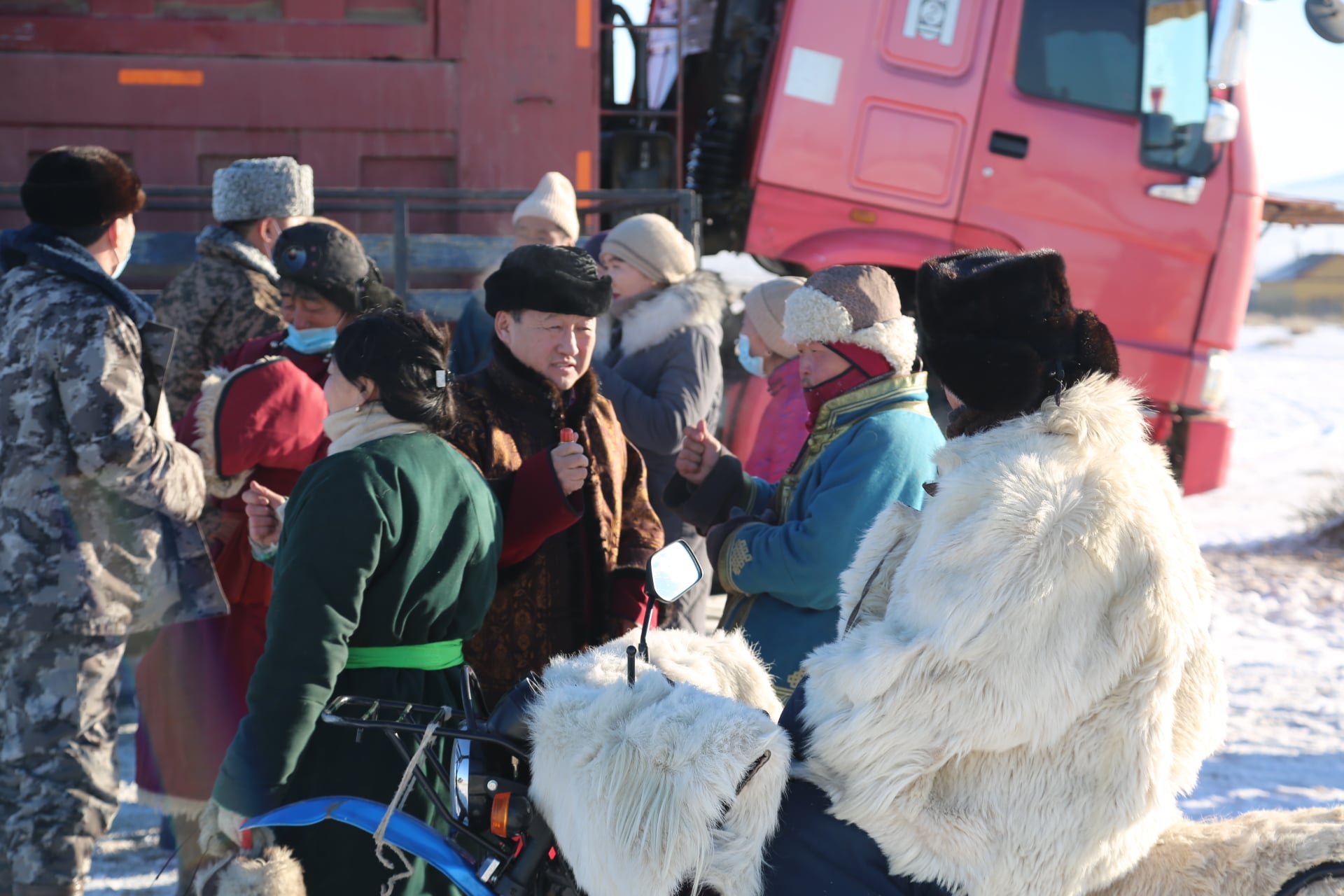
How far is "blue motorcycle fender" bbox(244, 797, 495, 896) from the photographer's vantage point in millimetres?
1682

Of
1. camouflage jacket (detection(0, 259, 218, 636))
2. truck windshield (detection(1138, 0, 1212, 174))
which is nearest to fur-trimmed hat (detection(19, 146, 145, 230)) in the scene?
camouflage jacket (detection(0, 259, 218, 636))

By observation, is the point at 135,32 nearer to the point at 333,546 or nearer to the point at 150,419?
the point at 150,419

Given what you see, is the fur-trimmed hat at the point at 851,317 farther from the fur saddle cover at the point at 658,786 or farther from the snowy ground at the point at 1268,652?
the snowy ground at the point at 1268,652

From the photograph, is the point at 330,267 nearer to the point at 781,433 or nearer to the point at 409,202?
the point at 781,433

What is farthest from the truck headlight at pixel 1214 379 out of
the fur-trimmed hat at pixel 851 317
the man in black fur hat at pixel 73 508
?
the man in black fur hat at pixel 73 508

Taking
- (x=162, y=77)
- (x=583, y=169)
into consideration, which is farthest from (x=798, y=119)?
(x=162, y=77)

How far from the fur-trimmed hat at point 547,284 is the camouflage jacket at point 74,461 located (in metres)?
0.86

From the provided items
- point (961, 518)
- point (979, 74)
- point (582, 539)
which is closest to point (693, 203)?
point (979, 74)

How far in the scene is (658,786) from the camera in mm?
1533

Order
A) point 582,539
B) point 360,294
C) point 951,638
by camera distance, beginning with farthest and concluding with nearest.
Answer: point 360,294
point 582,539
point 951,638

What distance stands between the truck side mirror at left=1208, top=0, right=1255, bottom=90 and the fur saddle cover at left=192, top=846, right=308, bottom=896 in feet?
17.9

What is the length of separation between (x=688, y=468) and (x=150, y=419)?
130 cm

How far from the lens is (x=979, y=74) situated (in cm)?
569

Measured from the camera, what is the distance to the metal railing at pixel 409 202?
4.90m
